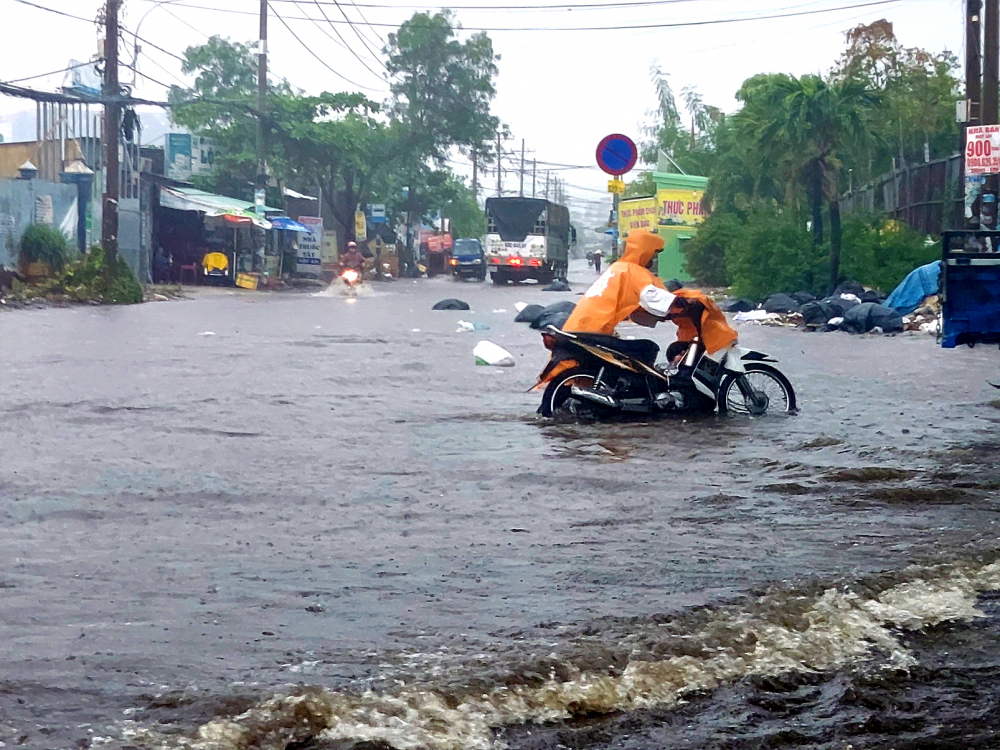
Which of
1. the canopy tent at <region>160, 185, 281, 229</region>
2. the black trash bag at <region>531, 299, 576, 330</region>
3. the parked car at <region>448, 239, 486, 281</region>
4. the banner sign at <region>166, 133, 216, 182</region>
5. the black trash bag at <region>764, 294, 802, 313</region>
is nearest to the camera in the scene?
the black trash bag at <region>531, 299, 576, 330</region>

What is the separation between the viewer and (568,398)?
9914 mm

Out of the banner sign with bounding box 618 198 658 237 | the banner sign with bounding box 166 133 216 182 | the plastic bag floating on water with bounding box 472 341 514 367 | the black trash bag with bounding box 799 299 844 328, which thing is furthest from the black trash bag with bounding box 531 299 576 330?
the banner sign with bounding box 166 133 216 182

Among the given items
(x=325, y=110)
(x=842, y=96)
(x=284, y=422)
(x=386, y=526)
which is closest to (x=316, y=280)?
(x=325, y=110)

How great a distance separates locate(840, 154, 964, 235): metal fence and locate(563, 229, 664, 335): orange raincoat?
21.2 meters

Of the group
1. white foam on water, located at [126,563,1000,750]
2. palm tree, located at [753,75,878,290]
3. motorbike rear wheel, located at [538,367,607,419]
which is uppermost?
palm tree, located at [753,75,878,290]

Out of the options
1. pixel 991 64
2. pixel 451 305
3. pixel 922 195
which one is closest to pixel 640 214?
pixel 922 195

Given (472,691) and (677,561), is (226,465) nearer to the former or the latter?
(677,561)

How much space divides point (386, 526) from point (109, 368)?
827cm

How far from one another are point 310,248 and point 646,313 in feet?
145

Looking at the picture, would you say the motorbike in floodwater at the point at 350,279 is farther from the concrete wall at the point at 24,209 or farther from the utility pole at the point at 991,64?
the utility pole at the point at 991,64

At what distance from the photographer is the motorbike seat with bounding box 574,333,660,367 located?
32.1ft

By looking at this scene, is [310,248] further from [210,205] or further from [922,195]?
[922,195]

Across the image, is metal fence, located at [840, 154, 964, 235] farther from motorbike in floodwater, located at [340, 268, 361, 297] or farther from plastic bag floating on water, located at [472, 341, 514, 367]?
plastic bag floating on water, located at [472, 341, 514, 367]

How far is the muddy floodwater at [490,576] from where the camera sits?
11.8 ft
